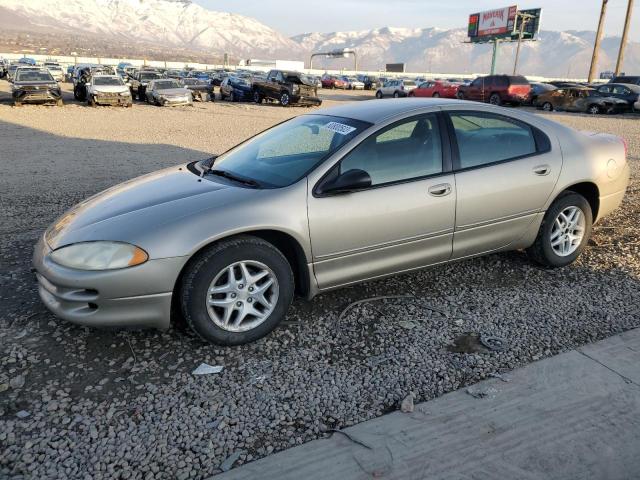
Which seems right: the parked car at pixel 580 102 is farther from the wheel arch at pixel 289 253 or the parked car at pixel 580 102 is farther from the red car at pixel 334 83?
the red car at pixel 334 83

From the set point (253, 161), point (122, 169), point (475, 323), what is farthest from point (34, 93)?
point (475, 323)

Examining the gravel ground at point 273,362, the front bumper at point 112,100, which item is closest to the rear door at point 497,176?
the gravel ground at point 273,362

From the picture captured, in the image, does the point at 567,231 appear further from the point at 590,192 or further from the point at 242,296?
the point at 242,296

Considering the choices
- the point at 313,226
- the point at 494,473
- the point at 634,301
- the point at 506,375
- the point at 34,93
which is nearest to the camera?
the point at 494,473

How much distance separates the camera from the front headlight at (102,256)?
303cm

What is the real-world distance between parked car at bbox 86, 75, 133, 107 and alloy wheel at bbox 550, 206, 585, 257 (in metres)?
21.9

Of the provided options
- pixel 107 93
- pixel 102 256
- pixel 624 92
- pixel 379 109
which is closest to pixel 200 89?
pixel 107 93

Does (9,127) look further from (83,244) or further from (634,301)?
(634,301)

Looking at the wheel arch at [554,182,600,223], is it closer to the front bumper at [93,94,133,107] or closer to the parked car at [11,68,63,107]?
the front bumper at [93,94,133,107]

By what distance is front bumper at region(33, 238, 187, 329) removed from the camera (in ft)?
9.85

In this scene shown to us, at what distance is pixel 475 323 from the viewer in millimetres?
3711

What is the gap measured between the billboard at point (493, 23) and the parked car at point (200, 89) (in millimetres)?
39033

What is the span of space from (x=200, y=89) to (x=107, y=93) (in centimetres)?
973

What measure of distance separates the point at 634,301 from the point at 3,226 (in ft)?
19.9
